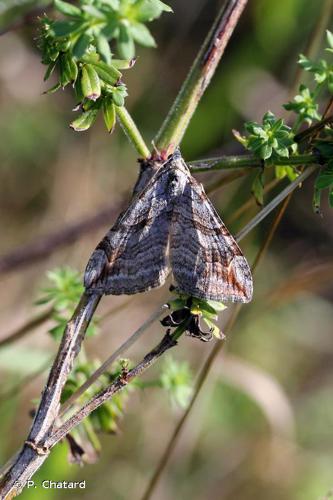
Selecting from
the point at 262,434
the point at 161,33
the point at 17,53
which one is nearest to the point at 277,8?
the point at 161,33

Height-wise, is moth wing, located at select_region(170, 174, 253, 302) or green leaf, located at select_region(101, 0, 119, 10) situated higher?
green leaf, located at select_region(101, 0, 119, 10)

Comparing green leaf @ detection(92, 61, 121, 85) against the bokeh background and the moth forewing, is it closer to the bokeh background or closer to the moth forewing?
the moth forewing

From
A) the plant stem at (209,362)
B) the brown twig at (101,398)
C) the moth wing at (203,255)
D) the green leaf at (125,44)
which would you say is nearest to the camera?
the green leaf at (125,44)

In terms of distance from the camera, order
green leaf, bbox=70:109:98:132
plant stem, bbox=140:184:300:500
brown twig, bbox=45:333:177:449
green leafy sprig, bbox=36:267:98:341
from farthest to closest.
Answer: green leafy sprig, bbox=36:267:98:341, plant stem, bbox=140:184:300:500, green leaf, bbox=70:109:98:132, brown twig, bbox=45:333:177:449

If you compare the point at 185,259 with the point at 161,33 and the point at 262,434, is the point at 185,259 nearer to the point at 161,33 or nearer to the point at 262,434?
the point at 262,434

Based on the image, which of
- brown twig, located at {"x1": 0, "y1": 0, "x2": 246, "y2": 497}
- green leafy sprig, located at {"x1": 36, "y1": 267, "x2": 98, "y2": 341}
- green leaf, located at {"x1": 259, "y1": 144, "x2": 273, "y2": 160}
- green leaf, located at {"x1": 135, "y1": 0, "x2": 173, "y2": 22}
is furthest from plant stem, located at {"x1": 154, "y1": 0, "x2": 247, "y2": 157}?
green leafy sprig, located at {"x1": 36, "y1": 267, "x2": 98, "y2": 341}

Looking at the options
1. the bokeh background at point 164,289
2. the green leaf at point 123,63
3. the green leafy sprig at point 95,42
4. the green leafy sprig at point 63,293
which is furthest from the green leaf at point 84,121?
the bokeh background at point 164,289

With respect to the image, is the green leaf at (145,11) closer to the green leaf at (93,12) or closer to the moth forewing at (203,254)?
the green leaf at (93,12)
